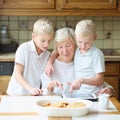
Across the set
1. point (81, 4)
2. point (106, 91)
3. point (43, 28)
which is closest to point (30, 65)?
point (43, 28)

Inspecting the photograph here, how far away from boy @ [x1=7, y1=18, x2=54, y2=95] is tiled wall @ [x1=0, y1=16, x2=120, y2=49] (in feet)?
4.63

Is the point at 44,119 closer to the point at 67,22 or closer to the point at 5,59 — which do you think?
the point at 5,59

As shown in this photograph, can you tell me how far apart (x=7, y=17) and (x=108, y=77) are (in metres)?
1.35

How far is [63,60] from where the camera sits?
2.30 meters

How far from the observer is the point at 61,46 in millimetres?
2244

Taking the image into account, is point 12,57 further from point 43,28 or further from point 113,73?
point 43,28

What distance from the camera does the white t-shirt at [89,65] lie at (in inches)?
85.5

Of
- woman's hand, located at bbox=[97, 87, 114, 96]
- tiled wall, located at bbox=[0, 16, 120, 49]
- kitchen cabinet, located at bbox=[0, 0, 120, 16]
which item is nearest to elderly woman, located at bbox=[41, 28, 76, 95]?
woman's hand, located at bbox=[97, 87, 114, 96]

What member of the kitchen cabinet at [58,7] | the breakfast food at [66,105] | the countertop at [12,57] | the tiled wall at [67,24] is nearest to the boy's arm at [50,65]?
the breakfast food at [66,105]

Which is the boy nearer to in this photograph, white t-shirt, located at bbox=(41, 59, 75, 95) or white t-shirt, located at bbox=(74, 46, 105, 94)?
white t-shirt, located at bbox=(41, 59, 75, 95)

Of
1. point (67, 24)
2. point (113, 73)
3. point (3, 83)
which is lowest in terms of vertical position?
point (3, 83)

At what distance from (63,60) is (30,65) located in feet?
0.82

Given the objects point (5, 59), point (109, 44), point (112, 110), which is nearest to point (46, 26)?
point (112, 110)

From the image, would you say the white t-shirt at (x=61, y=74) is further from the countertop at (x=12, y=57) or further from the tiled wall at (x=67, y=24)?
the tiled wall at (x=67, y=24)
